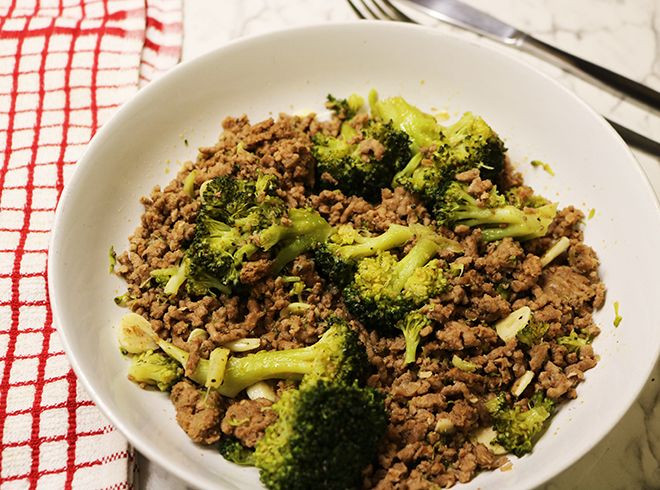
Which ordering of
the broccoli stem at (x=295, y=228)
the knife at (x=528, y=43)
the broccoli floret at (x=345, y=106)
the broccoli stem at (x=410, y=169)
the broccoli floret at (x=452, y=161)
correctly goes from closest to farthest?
the broccoli stem at (x=295, y=228) < the broccoli floret at (x=452, y=161) < the broccoli stem at (x=410, y=169) < the broccoli floret at (x=345, y=106) < the knife at (x=528, y=43)

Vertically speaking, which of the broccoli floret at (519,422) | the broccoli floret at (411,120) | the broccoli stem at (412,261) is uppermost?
the broccoli floret at (411,120)

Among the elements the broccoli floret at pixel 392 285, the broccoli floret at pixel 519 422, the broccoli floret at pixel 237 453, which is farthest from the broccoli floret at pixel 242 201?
the broccoli floret at pixel 519 422

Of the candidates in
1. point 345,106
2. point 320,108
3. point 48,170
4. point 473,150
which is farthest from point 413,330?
point 48,170

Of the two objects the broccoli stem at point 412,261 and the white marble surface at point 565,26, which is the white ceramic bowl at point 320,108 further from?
the white marble surface at point 565,26

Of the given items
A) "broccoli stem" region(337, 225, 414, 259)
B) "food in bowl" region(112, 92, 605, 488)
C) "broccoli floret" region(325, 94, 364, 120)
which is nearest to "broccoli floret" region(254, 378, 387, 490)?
"food in bowl" region(112, 92, 605, 488)

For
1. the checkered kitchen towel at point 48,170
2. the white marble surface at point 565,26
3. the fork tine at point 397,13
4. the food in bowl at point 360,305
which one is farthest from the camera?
the white marble surface at point 565,26

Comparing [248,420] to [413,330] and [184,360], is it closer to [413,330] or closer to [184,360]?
[184,360]

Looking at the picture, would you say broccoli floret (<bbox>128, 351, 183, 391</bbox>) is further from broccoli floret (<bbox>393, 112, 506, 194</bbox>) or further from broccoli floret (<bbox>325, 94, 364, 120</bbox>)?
broccoli floret (<bbox>325, 94, 364, 120</bbox>)
